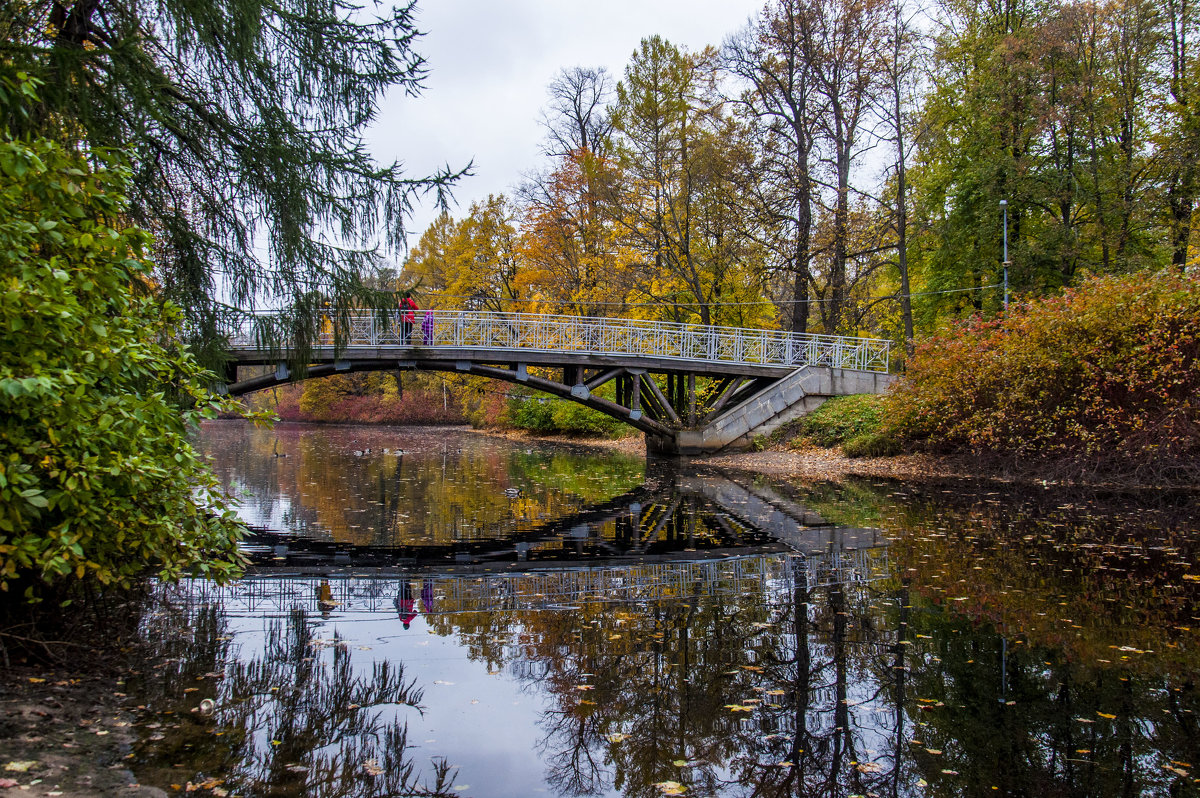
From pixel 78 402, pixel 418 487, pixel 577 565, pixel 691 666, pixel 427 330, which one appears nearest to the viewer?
pixel 78 402

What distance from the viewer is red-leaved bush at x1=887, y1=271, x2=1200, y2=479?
12.2 m

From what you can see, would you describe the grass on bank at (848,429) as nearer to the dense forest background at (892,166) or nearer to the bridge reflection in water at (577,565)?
the dense forest background at (892,166)

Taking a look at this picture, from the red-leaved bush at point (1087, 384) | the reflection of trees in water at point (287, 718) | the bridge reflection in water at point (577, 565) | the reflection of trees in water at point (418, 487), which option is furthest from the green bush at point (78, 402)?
the red-leaved bush at point (1087, 384)

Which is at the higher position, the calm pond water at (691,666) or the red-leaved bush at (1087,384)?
the red-leaved bush at (1087,384)

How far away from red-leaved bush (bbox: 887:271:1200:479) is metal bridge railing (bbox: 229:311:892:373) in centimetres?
661

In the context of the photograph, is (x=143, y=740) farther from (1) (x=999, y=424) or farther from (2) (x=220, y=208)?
(1) (x=999, y=424)

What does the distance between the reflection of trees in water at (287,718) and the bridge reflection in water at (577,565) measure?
1.17 meters

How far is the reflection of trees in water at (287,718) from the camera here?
295 centimetres

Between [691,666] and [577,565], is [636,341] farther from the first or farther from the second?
[691,666]

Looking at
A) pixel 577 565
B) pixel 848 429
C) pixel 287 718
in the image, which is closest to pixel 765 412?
pixel 848 429

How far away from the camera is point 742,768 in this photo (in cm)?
309

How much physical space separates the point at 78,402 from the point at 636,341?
19.3m

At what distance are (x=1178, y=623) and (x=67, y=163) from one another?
22.2 ft

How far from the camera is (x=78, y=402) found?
3074mm
